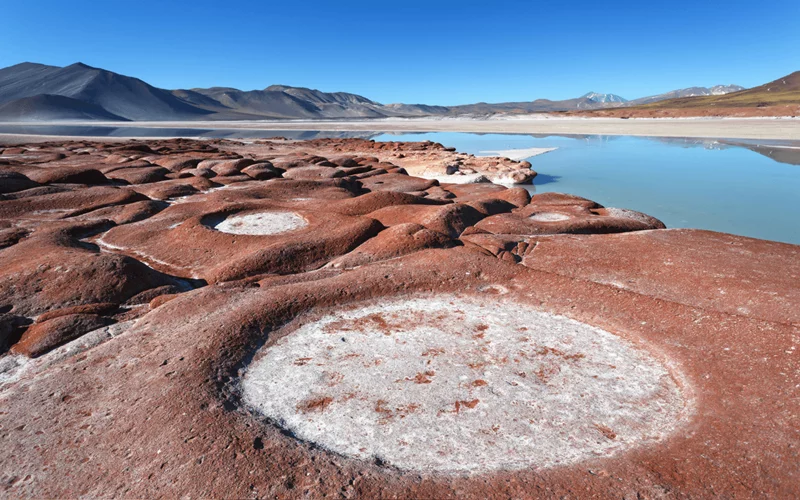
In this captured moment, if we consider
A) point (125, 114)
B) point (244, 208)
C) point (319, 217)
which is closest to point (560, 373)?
point (319, 217)

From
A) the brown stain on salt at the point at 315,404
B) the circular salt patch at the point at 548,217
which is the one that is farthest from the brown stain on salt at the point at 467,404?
the circular salt patch at the point at 548,217

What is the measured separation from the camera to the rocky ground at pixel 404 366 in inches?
124

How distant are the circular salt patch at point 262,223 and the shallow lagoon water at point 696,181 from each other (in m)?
9.15

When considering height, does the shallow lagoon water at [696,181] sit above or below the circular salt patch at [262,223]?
below

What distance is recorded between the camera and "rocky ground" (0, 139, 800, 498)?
3148 mm

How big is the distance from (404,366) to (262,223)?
255 inches

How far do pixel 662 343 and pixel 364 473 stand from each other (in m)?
3.31

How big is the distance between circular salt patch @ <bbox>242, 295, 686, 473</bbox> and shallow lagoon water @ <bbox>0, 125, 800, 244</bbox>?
897 cm

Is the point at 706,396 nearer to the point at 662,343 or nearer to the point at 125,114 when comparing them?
the point at 662,343

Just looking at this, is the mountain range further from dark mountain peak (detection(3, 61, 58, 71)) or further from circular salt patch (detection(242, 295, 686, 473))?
circular salt patch (detection(242, 295, 686, 473))

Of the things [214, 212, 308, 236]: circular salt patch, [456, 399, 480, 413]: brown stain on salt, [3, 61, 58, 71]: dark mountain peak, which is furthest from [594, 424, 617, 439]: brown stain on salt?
[3, 61, 58, 71]: dark mountain peak

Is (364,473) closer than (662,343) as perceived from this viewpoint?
Yes

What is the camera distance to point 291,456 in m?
3.26

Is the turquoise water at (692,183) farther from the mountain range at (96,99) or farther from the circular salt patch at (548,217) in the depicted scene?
the mountain range at (96,99)
